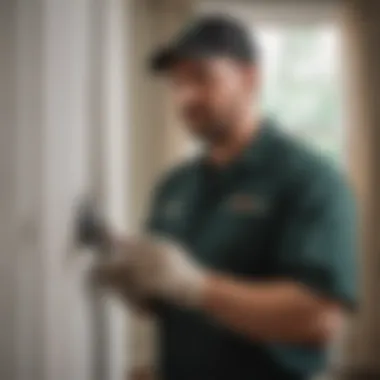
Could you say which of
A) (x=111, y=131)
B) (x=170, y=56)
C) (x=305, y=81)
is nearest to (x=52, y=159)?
(x=111, y=131)

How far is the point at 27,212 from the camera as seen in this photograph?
102 cm

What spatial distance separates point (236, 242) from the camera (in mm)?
932

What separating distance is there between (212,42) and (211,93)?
63mm

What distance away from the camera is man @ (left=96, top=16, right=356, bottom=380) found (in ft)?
3.00

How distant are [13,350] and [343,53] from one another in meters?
0.58

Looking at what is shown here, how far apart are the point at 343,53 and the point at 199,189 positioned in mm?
249

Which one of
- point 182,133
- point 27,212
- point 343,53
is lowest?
point 27,212

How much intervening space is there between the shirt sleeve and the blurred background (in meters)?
0.02

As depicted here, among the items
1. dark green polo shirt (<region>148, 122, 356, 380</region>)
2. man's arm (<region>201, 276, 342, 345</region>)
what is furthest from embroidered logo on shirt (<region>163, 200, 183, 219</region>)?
man's arm (<region>201, 276, 342, 345</region>)

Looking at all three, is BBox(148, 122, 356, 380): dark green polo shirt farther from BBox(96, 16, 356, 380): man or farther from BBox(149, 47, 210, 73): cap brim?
BBox(149, 47, 210, 73): cap brim

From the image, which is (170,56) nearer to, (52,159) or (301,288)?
(52,159)

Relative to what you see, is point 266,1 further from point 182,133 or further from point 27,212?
point 27,212

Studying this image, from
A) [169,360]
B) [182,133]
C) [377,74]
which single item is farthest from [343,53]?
[169,360]

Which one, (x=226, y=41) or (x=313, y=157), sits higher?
(x=226, y=41)
